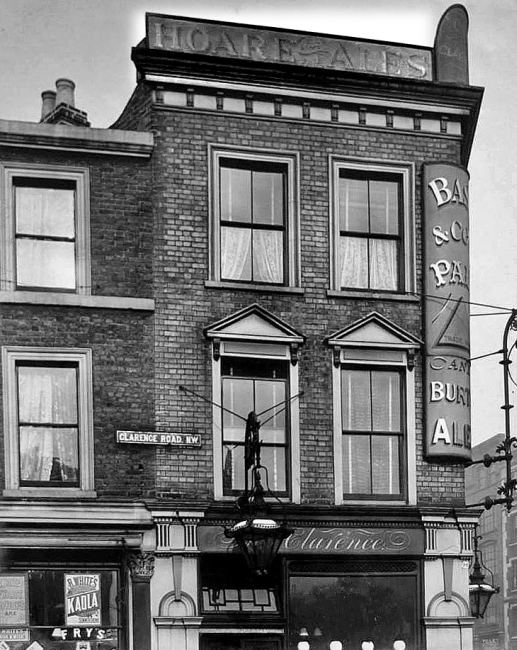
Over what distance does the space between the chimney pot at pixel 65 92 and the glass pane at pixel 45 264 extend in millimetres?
6525

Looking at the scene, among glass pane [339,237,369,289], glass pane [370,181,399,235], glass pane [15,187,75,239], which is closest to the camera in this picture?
glass pane [15,187,75,239]

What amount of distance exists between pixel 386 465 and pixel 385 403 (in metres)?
0.90

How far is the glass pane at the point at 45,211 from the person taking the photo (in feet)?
56.3

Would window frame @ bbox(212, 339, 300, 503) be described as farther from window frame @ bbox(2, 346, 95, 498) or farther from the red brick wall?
window frame @ bbox(2, 346, 95, 498)

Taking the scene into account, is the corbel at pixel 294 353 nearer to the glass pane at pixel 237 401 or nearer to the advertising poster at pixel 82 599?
the glass pane at pixel 237 401

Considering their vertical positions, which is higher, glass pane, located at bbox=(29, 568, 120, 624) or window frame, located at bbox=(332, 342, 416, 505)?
window frame, located at bbox=(332, 342, 416, 505)

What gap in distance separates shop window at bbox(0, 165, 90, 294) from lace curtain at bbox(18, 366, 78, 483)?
1.23 meters

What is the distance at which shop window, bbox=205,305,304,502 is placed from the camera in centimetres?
1728

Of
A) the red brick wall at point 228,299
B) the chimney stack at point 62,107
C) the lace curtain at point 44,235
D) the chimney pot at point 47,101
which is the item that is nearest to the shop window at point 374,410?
the red brick wall at point 228,299

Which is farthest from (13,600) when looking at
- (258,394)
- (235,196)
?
(235,196)

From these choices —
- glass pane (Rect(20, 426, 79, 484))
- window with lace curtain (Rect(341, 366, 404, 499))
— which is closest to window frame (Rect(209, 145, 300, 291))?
window with lace curtain (Rect(341, 366, 404, 499))

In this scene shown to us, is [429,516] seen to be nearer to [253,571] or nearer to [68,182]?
[253,571]

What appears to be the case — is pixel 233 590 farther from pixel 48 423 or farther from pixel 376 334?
pixel 376 334

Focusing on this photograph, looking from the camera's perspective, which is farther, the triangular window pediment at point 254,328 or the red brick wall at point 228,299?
the triangular window pediment at point 254,328
